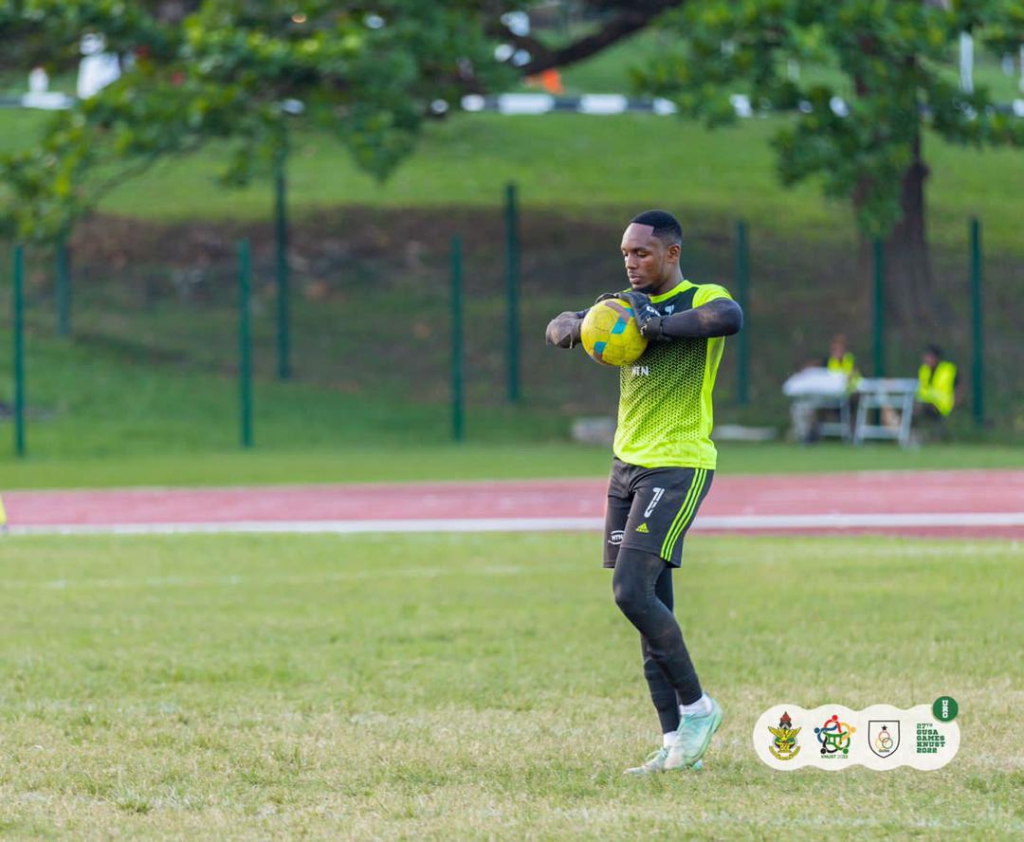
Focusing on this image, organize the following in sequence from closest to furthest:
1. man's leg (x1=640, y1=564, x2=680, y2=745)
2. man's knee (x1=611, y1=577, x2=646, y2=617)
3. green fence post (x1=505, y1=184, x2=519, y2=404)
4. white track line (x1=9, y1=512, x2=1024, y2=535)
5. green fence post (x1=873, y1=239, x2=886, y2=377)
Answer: man's knee (x1=611, y1=577, x2=646, y2=617)
man's leg (x1=640, y1=564, x2=680, y2=745)
white track line (x1=9, y1=512, x2=1024, y2=535)
green fence post (x1=873, y1=239, x2=886, y2=377)
green fence post (x1=505, y1=184, x2=519, y2=404)

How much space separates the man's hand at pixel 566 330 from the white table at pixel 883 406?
19.2 m

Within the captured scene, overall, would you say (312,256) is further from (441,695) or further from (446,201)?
(441,695)

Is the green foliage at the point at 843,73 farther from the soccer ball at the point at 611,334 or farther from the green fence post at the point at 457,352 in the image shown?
the soccer ball at the point at 611,334

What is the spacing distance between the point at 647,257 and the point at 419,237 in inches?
1227

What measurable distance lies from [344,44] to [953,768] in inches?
748

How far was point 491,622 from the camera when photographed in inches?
405

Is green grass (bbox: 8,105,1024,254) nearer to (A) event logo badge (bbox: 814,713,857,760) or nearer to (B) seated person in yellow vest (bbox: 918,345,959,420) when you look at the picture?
(B) seated person in yellow vest (bbox: 918,345,959,420)

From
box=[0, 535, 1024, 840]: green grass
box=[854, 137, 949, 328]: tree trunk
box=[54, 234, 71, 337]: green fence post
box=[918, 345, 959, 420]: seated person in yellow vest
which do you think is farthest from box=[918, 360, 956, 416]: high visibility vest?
box=[54, 234, 71, 337]: green fence post

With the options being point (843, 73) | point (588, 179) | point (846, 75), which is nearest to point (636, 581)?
point (843, 73)

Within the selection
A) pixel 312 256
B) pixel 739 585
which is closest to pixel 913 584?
pixel 739 585

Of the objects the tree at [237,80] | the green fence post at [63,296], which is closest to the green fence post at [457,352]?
the tree at [237,80]

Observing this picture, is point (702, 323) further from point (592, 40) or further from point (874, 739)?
point (592, 40)

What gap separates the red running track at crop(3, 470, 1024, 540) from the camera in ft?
50.8

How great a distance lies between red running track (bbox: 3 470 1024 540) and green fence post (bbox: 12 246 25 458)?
5.09 metres
